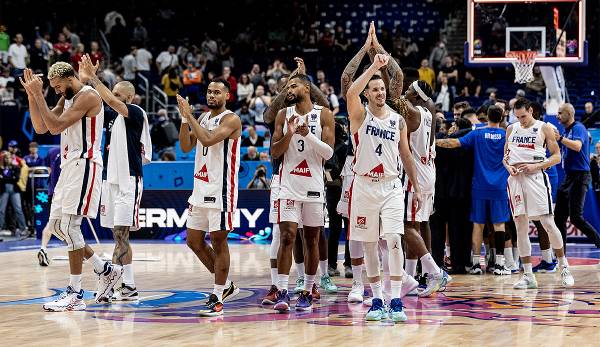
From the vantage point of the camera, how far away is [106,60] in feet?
97.7

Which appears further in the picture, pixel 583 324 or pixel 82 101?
pixel 82 101

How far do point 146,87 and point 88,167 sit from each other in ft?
59.1

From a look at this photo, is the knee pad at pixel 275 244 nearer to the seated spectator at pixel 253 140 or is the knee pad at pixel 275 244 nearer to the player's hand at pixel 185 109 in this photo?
the player's hand at pixel 185 109

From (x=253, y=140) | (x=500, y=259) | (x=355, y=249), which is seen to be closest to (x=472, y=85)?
(x=253, y=140)

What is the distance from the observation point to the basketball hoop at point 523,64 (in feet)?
65.4

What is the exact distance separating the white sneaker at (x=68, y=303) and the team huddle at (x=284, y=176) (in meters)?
0.01

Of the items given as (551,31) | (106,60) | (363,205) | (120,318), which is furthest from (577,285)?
(106,60)

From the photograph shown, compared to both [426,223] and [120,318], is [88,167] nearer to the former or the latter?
[120,318]

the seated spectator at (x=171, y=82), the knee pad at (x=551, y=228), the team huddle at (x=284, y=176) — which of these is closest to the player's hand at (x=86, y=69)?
the team huddle at (x=284, y=176)

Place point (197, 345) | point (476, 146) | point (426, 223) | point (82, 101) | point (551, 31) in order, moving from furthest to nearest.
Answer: point (551, 31), point (476, 146), point (426, 223), point (82, 101), point (197, 345)

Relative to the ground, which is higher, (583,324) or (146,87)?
(146,87)

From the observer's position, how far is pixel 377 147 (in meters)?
8.91

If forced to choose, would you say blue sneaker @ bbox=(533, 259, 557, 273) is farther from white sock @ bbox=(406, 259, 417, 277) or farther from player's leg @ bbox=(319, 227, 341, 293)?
player's leg @ bbox=(319, 227, 341, 293)

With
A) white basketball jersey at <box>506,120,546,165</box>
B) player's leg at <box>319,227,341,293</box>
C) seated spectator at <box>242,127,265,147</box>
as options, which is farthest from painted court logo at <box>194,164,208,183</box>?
seated spectator at <box>242,127,265,147</box>
